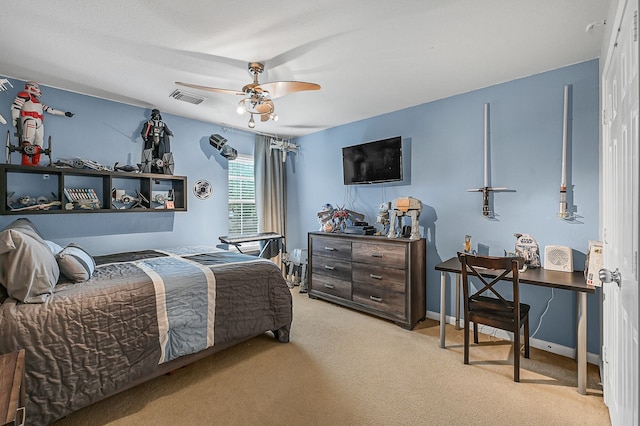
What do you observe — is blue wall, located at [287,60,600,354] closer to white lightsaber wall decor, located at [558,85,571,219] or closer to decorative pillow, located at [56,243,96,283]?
white lightsaber wall decor, located at [558,85,571,219]

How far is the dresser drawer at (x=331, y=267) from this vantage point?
12.0ft

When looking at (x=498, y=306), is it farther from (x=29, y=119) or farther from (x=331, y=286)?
(x=29, y=119)

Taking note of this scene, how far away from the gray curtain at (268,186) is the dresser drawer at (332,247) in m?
0.99

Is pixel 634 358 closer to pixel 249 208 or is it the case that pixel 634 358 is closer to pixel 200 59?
pixel 200 59

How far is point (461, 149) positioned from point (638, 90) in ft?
7.45

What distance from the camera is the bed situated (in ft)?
5.41

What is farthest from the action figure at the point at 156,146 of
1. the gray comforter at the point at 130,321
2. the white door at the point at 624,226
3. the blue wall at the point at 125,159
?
the white door at the point at 624,226

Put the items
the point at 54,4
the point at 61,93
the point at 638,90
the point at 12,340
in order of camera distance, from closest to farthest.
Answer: the point at 638,90, the point at 12,340, the point at 54,4, the point at 61,93

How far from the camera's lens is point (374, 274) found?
132 inches

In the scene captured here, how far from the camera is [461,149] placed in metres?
3.15

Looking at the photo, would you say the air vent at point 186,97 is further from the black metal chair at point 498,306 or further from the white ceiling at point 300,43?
the black metal chair at point 498,306

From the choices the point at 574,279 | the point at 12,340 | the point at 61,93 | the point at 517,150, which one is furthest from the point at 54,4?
the point at 574,279

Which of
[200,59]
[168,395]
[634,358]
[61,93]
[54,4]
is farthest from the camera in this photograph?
[61,93]

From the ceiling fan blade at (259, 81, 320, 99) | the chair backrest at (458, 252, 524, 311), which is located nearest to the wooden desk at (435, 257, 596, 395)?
the chair backrest at (458, 252, 524, 311)
